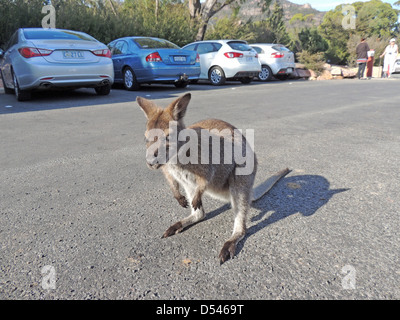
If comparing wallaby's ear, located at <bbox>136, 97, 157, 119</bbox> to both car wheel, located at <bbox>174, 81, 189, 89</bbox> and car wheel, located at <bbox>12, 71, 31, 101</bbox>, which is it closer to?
Result: car wheel, located at <bbox>12, 71, 31, 101</bbox>

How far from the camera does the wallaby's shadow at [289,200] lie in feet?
8.71

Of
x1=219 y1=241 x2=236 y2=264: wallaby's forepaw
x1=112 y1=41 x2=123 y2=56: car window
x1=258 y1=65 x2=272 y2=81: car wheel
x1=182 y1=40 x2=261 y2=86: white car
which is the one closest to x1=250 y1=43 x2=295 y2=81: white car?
x1=258 y1=65 x2=272 y2=81: car wheel

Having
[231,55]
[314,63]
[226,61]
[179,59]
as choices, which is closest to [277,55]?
[231,55]

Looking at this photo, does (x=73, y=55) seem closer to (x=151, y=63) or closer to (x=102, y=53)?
(x=102, y=53)

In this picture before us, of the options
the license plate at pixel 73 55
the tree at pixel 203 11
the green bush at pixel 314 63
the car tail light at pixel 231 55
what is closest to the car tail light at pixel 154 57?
the license plate at pixel 73 55

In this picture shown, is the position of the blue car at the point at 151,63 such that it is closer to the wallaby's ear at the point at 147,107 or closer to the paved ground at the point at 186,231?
the paved ground at the point at 186,231

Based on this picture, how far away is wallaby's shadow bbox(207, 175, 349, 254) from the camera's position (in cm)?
265

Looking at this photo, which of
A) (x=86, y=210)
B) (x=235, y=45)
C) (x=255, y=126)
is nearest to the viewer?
(x=86, y=210)

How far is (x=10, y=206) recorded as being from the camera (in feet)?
9.16

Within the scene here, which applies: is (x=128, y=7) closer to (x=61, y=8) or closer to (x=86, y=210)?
(x=61, y=8)

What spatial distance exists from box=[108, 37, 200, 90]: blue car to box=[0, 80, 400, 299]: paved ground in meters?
5.31

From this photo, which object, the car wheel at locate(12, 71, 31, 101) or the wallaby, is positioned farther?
the car wheel at locate(12, 71, 31, 101)

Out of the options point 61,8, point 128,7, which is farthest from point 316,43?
point 61,8
